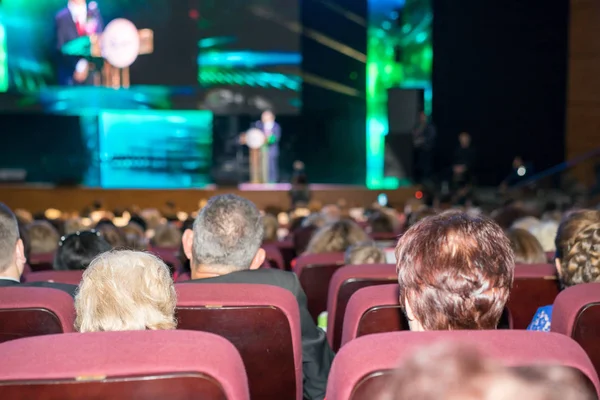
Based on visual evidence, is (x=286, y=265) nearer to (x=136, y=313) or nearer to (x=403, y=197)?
(x=136, y=313)

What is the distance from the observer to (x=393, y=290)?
5.40ft

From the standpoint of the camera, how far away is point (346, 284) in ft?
6.86

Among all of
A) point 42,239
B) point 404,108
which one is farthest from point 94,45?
point 42,239

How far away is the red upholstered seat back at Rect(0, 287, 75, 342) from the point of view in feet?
4.78

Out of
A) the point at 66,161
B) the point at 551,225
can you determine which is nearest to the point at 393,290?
the point at 551,225

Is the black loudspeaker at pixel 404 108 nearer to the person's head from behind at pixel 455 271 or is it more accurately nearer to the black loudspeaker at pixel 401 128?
the black loudspeaker at pixel 401 128

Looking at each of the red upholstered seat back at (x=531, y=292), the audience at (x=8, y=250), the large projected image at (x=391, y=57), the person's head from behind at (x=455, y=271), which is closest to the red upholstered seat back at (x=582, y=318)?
the person's head from behind at (x=455, y=271)

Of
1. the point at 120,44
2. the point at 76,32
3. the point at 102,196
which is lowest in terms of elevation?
the point at 102,196

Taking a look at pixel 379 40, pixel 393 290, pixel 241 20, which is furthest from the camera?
pixel 379 40

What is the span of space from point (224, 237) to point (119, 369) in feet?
3.94

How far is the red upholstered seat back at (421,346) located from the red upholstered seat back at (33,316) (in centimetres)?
69

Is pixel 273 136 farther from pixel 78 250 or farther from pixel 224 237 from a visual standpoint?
pixel 224 237

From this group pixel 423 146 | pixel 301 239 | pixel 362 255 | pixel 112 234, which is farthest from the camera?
pixel 423 146

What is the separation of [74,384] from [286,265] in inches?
131
